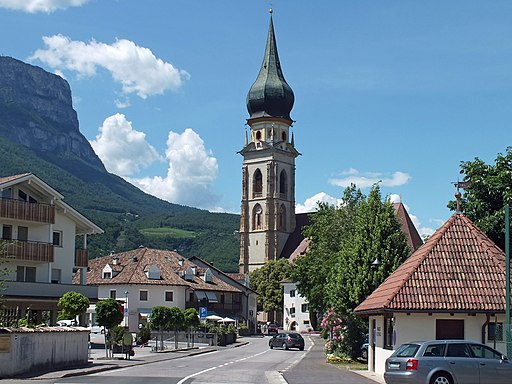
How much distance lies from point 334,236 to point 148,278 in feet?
84.3

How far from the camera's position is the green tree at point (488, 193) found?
122 feet

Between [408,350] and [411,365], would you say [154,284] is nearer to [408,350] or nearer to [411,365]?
[408,350]

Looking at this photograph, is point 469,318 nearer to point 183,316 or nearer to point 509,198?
point 509,198

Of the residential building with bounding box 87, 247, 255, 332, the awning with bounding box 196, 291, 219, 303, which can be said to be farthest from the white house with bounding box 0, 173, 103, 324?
the awning with bounding box 196, 291, 219, 303

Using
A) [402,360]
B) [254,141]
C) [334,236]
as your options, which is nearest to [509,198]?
[402,360]

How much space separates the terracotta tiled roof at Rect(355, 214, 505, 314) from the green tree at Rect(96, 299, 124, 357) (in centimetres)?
1695

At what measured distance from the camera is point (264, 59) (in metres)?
146

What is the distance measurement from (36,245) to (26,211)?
7.54 feet

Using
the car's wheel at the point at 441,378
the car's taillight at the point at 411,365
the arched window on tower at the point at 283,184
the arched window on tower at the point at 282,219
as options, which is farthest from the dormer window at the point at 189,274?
the car's wheel at the point at 441,378

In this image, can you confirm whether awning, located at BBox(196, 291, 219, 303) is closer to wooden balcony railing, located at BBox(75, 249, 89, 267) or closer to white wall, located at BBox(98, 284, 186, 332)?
white wall, located at BBox(98, 284, 186, 332)

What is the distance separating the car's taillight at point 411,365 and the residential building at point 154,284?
177ft

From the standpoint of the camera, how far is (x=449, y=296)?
29031mm

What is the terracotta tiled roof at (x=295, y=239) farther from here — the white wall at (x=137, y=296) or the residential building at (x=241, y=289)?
the white wall at (x=137, y=296)

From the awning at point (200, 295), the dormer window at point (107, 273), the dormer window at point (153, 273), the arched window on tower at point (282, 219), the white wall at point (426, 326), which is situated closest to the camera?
the white wall at point (426, 326)
